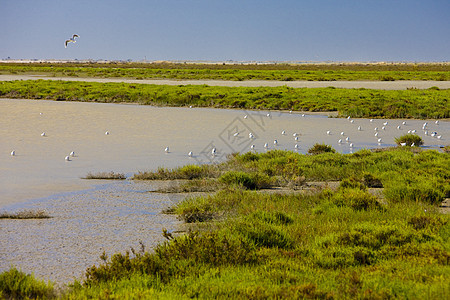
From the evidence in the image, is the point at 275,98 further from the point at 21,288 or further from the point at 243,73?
the point at 243,73

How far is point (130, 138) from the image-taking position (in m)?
19.8

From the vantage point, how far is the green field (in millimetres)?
5027

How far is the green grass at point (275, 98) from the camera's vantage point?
99.3 ft

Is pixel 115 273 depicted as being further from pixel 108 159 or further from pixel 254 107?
pixel 254 107

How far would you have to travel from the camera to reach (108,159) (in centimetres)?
1512

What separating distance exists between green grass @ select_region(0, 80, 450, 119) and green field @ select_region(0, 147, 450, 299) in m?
20.1

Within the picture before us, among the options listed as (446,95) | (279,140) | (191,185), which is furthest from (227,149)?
(446,95)

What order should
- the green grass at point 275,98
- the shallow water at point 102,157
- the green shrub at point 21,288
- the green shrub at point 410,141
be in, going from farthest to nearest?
the green grass at point 275,98
the green shrub at point 410,141
the shallow water at point 102,157
the green shrub at point 21,288

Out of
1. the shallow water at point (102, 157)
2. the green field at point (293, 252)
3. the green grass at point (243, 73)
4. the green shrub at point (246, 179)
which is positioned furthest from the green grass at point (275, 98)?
the green grass at point (243, 73)

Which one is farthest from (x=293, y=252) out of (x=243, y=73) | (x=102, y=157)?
(x=243, y=73)

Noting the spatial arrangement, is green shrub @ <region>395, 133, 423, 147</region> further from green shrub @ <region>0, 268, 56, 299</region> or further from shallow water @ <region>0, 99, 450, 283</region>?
green shrub @ <region>0, 268, 56, 299</region>

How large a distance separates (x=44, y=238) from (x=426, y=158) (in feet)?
32.4

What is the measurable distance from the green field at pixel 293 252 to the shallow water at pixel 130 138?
172 inches

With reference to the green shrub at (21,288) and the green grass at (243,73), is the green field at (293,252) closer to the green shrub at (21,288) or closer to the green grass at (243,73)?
the green shrub at (21,288)
